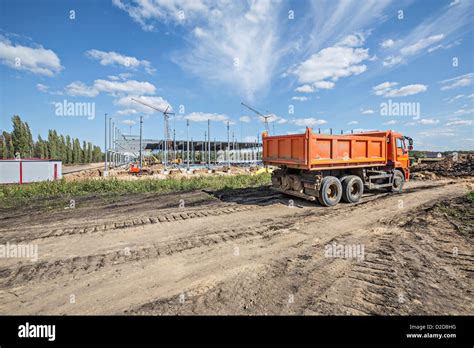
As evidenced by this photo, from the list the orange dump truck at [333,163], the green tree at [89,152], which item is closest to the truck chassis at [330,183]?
the orange dump truck at [333,163]

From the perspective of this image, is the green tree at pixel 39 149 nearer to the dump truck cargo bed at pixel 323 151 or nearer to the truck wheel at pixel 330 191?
the dump truck cargo bed at pixel 323 151

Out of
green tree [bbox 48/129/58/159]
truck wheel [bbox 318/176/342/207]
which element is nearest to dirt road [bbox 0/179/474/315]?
truck wheel [bbox 318/176/342/207]

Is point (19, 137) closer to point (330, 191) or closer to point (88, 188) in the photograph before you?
point (88, 188)

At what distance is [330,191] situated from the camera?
9.09m

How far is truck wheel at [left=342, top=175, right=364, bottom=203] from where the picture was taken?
29.6ft

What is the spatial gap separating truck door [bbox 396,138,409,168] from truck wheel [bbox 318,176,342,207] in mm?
4715

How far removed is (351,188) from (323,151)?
7.30ft

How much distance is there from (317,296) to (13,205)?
1149 cm

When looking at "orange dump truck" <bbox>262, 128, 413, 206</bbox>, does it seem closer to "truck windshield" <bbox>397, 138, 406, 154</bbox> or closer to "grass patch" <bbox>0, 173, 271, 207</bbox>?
"truck windshield" <bbox>397, 138, 406, 154</bbox>

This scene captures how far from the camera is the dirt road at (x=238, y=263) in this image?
3037 mm

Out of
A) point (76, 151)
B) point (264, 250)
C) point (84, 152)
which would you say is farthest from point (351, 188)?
point (84, 152)

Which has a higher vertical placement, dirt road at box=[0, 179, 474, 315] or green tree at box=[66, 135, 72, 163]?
green tree at box=[66, 135, 72, 163]
